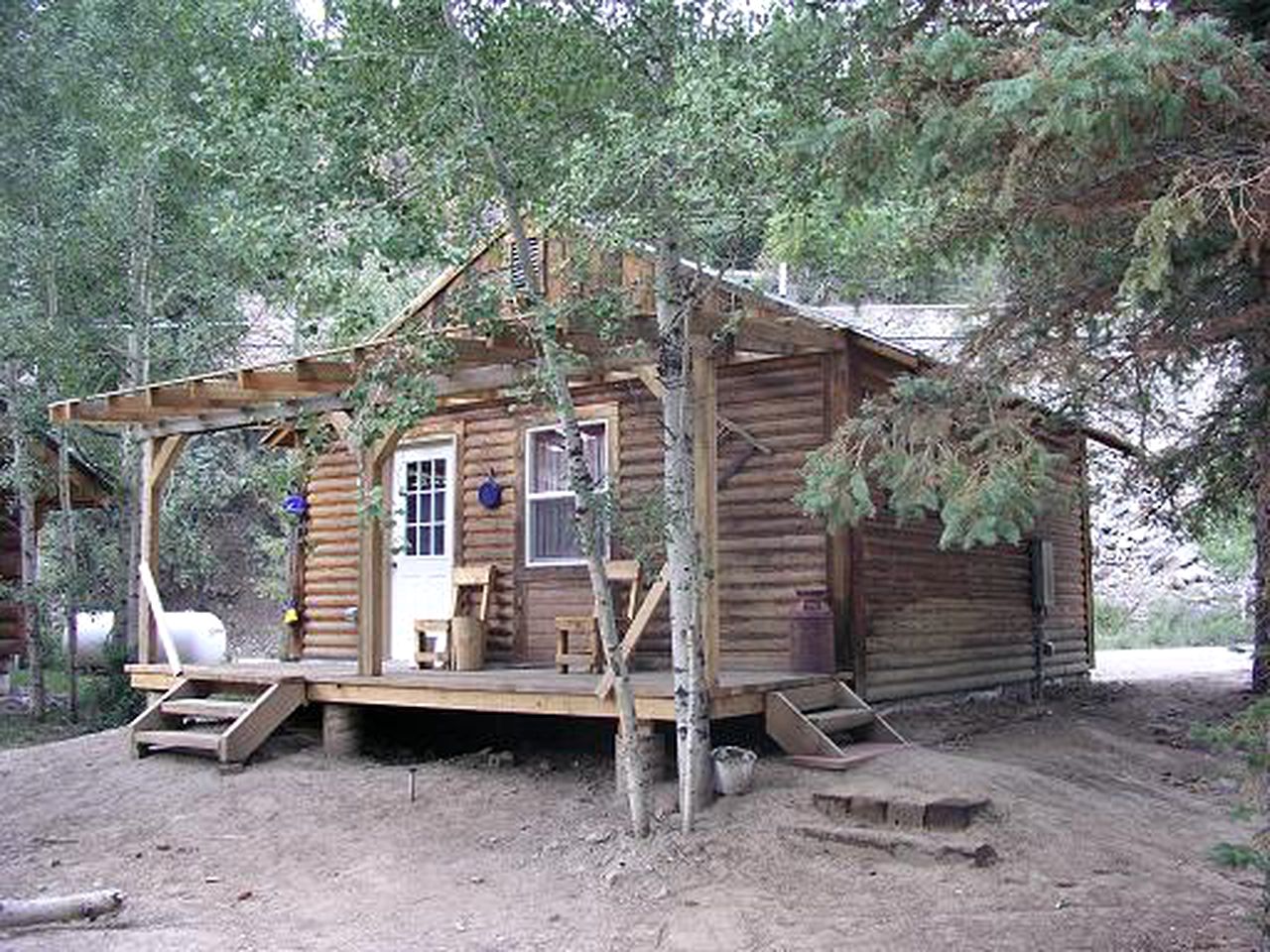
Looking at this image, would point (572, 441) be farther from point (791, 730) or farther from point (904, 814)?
point (904, 814)

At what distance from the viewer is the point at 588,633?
10.7 metres

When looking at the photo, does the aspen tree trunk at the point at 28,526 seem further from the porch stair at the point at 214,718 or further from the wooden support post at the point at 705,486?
the wooden support post at the point at 705,486

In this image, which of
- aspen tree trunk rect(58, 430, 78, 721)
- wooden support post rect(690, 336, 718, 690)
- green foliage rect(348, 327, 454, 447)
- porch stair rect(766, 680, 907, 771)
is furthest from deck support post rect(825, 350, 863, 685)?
aspen tree trunk rect(58, 430, 78, 721)

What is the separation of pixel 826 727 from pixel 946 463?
4048 mm

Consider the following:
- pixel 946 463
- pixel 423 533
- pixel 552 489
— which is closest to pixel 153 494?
pixel 423 533

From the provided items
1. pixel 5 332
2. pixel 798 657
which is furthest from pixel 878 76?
pixel 5 332

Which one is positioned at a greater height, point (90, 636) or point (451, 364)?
point (451, 364)

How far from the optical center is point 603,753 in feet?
33.1

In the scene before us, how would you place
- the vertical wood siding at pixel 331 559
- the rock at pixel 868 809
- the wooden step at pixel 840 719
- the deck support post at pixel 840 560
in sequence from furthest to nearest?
the vertical wood siding at pixel 331 559, the deck support post at pixel 840 560, the wooden step at pixel 840 719, the rock at pixel 868 809

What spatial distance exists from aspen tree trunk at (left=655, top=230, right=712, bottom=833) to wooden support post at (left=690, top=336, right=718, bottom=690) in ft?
1.15

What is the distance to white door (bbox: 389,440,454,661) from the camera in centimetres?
1305

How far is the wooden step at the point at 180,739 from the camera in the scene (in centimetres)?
1032

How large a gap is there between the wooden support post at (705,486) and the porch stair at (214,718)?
4.11 metres

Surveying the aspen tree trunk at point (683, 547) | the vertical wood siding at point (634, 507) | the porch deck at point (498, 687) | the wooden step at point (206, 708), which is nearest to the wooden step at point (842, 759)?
the porch deck at point (498, 687)
